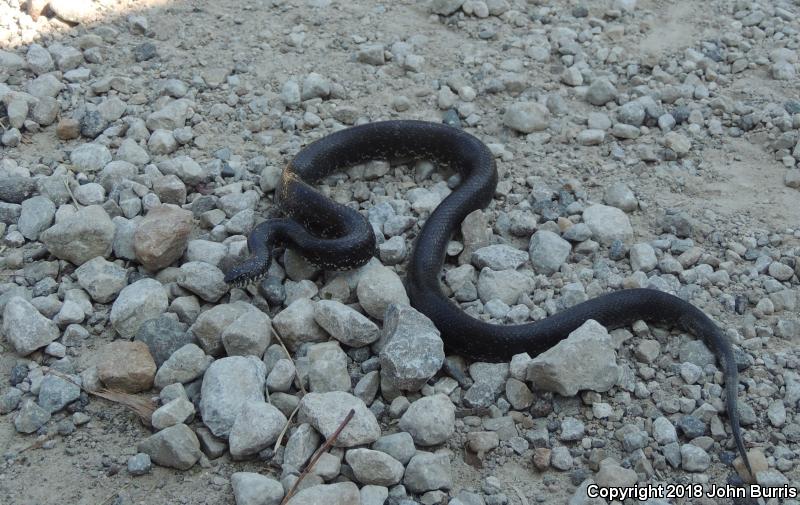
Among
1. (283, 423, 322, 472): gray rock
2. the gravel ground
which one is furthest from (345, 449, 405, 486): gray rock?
(283, 423, 322, 472): gray rock

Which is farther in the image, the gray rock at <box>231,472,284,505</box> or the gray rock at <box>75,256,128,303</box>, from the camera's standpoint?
the gray rock at <box>75,256,128,303</box>

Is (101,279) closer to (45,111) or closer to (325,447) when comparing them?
(325,447)

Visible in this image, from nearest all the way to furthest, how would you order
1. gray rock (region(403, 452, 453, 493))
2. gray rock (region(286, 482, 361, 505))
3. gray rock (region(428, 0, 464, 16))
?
gray rock (region(286, 482, 361, 505)) < gray rock (region(403, 452, 453, 493)) < gray rock (region(428, 0, 464, 16))

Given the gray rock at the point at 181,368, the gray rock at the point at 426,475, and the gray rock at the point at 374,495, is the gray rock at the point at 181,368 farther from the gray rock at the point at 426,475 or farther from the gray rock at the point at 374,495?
the gray rock at the point at 426,475

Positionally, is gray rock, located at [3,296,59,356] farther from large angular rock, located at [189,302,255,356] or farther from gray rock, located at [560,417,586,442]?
gray rock, located at [560,417,586,442]

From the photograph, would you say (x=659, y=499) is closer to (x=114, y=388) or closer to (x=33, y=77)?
(x=114, y=388)

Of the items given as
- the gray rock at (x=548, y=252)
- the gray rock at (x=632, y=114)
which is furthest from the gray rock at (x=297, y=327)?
the gray rock at (x=632, y=114)

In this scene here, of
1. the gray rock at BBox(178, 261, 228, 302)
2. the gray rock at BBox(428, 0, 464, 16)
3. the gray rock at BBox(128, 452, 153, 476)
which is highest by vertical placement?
the gray rock at BBox(428, 0, 464, 16)
